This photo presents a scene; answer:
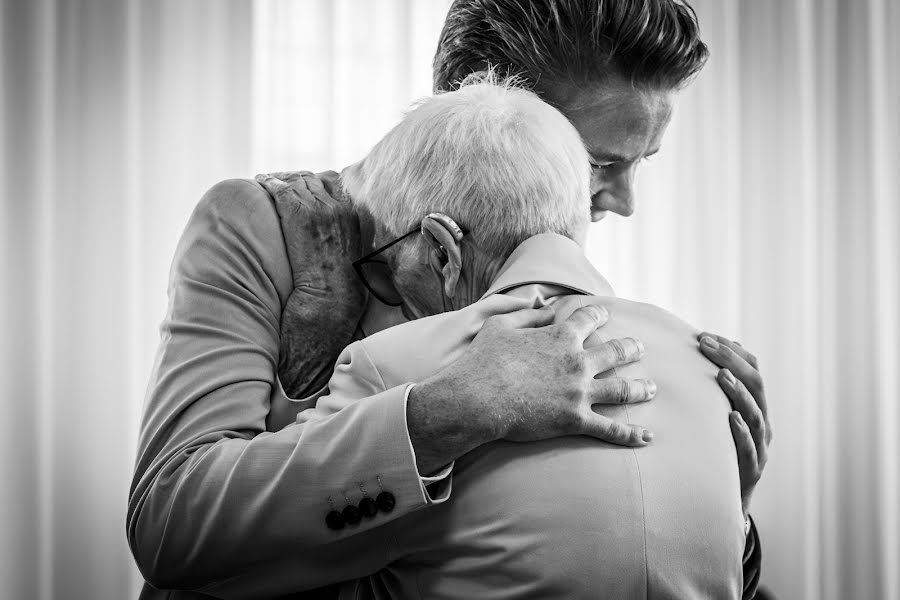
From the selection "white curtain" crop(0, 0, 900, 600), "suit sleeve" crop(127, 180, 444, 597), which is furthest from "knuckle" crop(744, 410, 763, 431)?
"white curtain" crop(0, 0, 900, 600)

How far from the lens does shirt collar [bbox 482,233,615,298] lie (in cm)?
98

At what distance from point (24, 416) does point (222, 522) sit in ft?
8.76

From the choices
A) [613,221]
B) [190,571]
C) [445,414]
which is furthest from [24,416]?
[445,414]

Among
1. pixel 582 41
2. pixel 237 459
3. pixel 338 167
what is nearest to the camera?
pixel 237 459

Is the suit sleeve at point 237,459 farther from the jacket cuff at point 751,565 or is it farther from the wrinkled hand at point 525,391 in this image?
the jacket cuff at point 751,565

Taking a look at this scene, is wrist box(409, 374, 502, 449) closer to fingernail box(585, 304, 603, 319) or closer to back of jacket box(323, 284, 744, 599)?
back of jacket box(323, 284, 744, 599)

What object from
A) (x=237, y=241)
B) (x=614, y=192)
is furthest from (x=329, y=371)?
(x=614, y=192)

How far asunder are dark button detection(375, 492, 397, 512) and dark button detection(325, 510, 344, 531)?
4cm

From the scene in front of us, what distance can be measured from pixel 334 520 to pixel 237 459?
0.42 feet

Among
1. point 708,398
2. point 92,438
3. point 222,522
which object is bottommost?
point 92,438

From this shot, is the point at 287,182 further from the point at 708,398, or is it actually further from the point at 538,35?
the point at 708,398

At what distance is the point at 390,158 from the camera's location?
114 cm

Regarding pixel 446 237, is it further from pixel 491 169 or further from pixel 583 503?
pixel 583 503

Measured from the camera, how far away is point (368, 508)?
0.88 m
